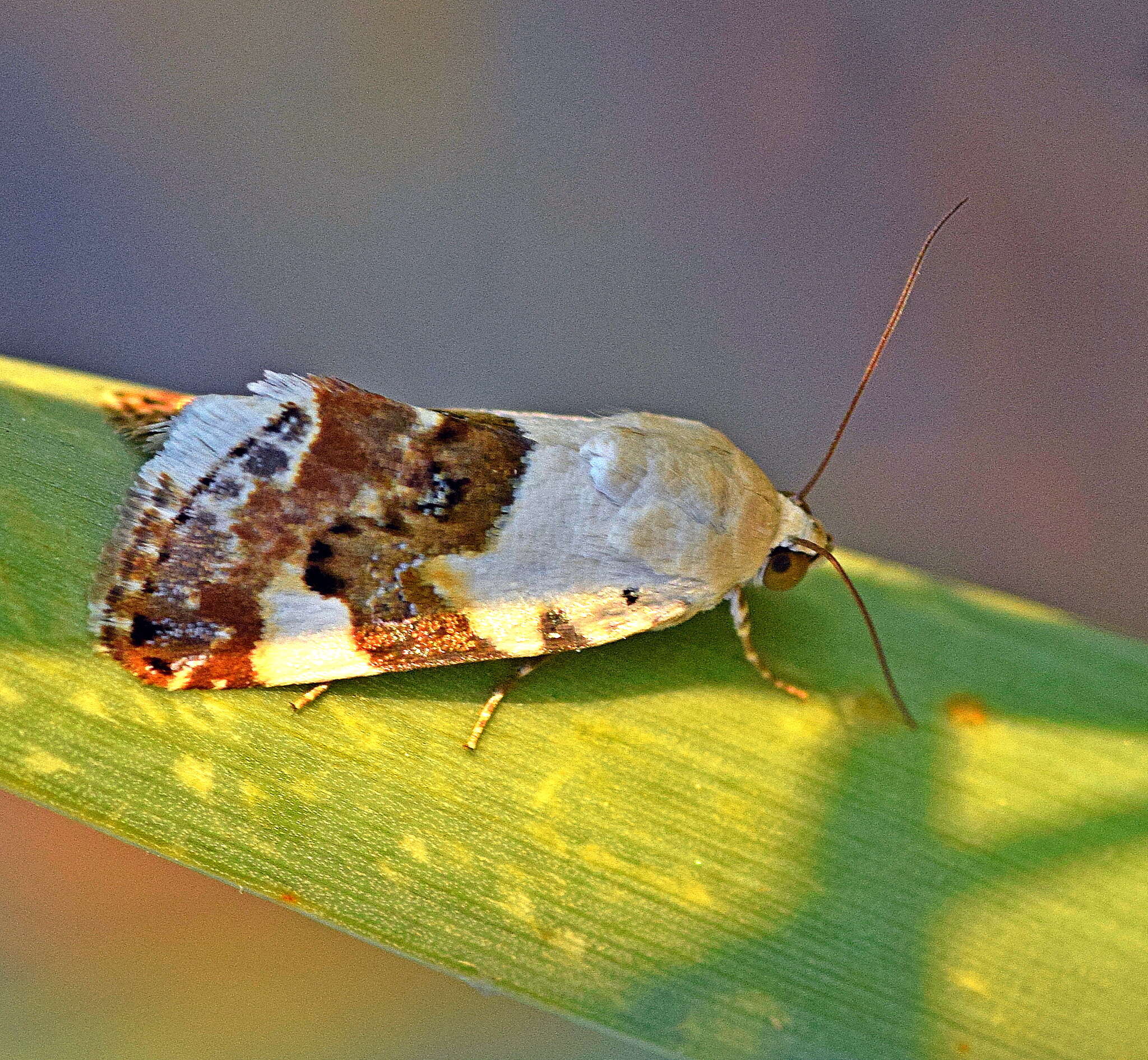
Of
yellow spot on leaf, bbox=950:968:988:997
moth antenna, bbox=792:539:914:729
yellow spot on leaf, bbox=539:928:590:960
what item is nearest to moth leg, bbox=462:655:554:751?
yellow spot on leaf, bbox=539:928:590:960

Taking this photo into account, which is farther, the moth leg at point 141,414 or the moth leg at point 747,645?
the moth leg at point 747,645

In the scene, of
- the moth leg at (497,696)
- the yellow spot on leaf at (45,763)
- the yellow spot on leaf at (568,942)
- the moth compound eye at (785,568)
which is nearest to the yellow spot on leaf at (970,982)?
the yellow spot on leaf at (568,942)

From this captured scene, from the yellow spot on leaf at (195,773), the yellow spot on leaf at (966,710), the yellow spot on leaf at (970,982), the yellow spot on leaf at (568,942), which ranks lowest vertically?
the yellow spot on leaf at (568,942)

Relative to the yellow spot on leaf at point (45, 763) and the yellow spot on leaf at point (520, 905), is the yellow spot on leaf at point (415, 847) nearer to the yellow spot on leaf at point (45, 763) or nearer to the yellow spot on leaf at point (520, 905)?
the yellow spot on leaf at point (520, 905)

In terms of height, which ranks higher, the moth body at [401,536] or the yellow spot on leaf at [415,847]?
the moth body at [401,536]

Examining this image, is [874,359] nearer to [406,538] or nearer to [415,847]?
[406,538]

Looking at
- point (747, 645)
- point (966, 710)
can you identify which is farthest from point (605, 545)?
point (966, 710)
